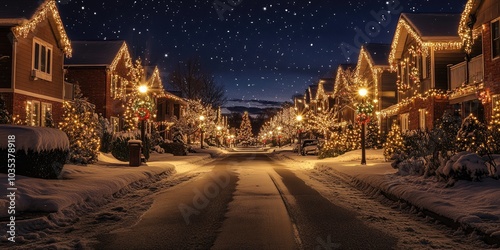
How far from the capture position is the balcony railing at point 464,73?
2519cm

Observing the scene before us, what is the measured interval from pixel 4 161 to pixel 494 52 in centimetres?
1980

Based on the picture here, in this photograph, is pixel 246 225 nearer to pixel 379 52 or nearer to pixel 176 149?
pixel 176 149

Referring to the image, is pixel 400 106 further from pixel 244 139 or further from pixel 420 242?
pixel 244 139

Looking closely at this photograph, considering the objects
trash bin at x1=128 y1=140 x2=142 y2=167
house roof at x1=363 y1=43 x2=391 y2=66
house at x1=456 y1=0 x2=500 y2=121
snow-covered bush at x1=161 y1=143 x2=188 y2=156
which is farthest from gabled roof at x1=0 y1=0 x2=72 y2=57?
house roof at x1=363 y1=43 x2=391 y2=66

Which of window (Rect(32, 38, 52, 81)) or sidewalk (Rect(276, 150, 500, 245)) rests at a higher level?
window (Rect(32, 38, 52, 81))

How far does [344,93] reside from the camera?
2008 inches

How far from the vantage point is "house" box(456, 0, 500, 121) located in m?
22.9

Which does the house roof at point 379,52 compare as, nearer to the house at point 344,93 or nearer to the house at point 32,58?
the house at point 344,93

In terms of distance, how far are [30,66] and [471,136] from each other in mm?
20899

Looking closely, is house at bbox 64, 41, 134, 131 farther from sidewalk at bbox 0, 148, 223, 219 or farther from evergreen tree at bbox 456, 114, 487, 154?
evergreen tree at bbox 456, 114, 487, 154

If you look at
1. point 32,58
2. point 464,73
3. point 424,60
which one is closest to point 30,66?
point 32,58

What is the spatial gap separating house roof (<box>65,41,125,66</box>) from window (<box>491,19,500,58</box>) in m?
27.7

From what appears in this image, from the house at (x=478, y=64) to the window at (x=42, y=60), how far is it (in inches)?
841

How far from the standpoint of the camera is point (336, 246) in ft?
25.2
